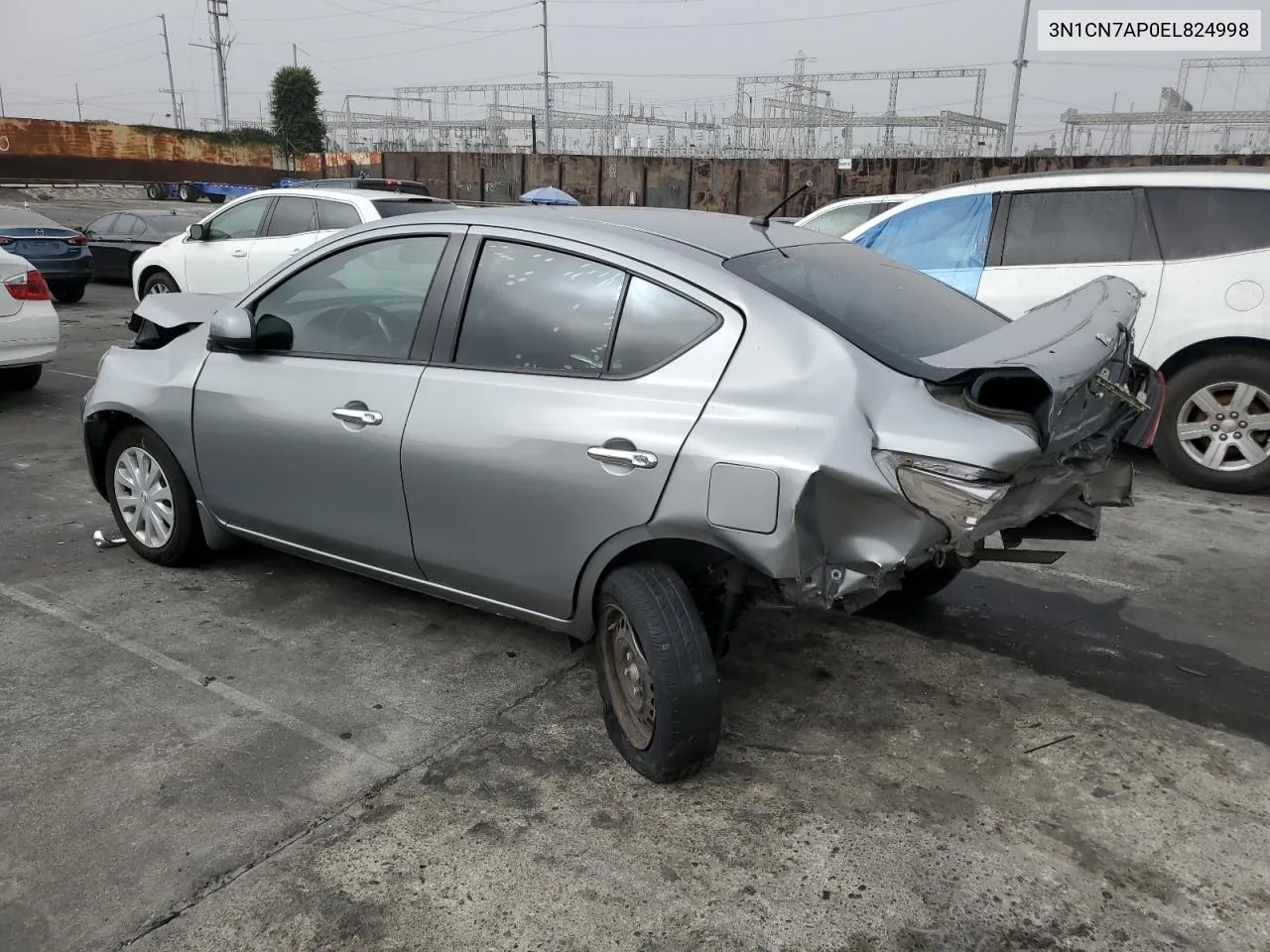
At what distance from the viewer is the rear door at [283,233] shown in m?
9.59

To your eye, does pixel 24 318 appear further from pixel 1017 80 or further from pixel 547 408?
pixel 1017 80

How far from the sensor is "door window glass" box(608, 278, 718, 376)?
115 inches

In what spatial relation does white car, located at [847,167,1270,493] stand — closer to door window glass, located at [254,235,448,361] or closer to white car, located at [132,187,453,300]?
door window glass, located at [254,235,448,361]

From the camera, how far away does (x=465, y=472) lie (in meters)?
3.23

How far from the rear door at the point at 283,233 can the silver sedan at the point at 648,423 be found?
5960mm

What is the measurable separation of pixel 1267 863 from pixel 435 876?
7.19 feet

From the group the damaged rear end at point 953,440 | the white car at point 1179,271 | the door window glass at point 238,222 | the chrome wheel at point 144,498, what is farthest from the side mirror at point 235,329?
the door window glass at point 238,222

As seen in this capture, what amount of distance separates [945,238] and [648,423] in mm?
4746

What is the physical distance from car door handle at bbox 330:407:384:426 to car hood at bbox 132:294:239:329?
4.18 ft

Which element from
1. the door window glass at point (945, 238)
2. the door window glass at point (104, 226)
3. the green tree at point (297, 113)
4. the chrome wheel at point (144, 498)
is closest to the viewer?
the chrome wheel at point (144, 498)

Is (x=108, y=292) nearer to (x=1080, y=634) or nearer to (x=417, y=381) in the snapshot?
(x=417, y=381)

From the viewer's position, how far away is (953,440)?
2.56 meters

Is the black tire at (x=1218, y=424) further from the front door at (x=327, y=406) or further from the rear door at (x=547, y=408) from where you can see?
the front door at (x=327, y=406)

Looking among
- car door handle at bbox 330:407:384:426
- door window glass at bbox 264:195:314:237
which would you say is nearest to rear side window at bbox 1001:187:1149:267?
car door handle at bbox 330:407:384:426
